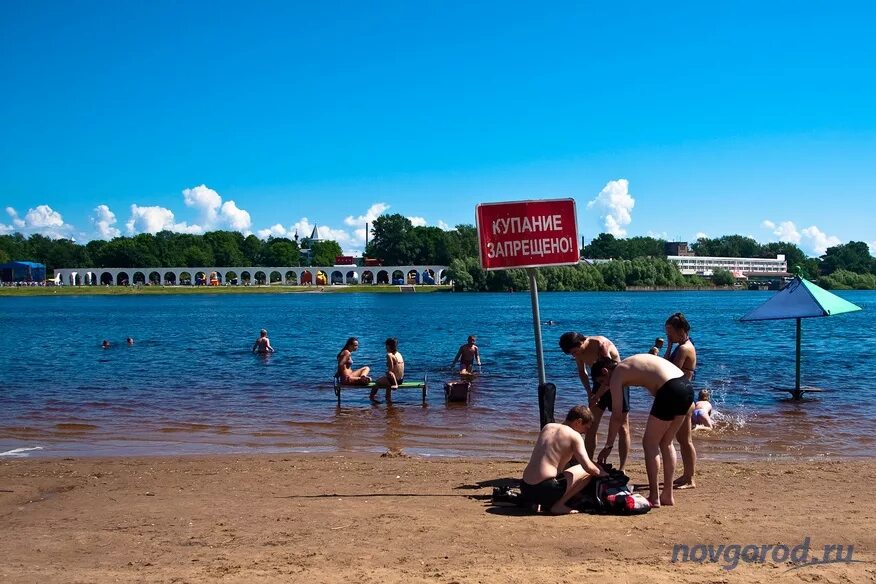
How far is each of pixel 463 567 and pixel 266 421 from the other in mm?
10406

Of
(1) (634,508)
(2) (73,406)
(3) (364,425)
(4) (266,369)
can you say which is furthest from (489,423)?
(4) (266,369)

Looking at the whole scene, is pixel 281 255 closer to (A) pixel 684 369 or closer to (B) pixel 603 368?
(A) pixel 684 369

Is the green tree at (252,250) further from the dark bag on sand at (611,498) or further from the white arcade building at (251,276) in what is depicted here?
the dark bag on sand at (611,498)

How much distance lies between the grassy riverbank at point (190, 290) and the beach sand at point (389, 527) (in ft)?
454

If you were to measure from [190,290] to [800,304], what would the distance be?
142 metres

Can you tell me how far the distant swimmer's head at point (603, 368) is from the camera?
8758 mm

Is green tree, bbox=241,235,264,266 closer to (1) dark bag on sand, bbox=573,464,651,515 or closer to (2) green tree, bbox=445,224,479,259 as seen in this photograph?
(2) green tree, bbox=445,224,479,259

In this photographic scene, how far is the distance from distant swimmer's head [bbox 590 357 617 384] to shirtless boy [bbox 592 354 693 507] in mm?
763

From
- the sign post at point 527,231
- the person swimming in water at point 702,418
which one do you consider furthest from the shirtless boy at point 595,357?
the person swimming in water at point 702,418

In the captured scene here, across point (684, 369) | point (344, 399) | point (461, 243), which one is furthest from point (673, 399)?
point (461, 243)

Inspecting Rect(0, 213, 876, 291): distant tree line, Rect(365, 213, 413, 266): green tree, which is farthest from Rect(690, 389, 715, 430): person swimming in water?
Rect(365, 213, 413, 266): green tree

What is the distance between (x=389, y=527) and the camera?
7395 mm

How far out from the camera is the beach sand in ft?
20.1

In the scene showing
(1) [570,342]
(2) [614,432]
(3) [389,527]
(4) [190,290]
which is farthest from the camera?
(4) [190,290]
